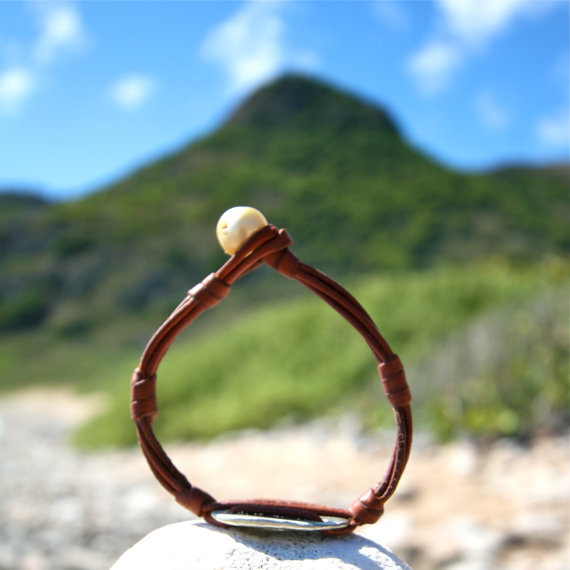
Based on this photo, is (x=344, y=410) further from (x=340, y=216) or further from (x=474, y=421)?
(x=340, y=216)

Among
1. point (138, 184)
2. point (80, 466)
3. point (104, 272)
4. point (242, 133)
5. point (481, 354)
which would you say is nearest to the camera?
point (481, 354)

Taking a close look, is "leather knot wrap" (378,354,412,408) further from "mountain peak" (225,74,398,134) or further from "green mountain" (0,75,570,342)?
"mountain peak" (225,74,398,134)

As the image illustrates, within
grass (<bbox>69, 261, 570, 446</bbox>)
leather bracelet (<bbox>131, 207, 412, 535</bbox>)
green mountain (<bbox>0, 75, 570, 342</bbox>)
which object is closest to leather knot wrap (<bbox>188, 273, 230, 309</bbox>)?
leather bracelet (<bbox>131, 207, 412, 535</bbox>)

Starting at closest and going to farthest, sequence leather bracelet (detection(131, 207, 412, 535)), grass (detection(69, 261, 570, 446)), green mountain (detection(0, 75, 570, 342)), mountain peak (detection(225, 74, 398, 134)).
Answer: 1. leather bracelet (detection(131, 207, 412, 535))
2. grass (detection(69, 261, 570, 446))
3. green mountain (detection(0, 75, 570, 342))
4. mountain peak (detection(225, 74, 398, 134))

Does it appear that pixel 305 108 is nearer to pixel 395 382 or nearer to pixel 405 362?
pixel 405 362

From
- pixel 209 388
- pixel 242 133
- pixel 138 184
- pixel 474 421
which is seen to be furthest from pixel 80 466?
pixel 242 133

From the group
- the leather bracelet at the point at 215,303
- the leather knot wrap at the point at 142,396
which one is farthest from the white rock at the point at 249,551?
the leather knot wrap at the point at 142,396
